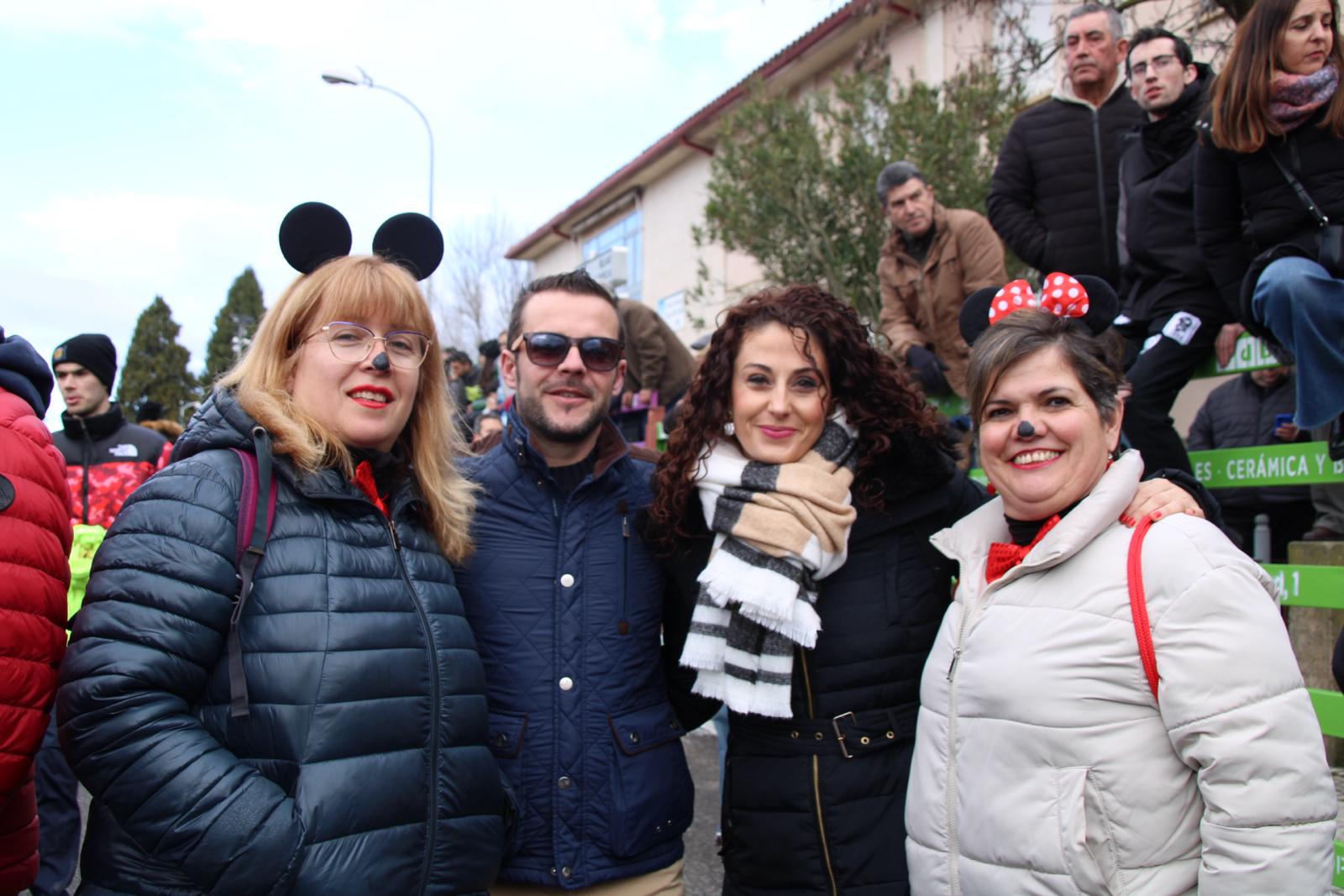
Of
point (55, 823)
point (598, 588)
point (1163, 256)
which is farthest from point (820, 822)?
point (55, 823)

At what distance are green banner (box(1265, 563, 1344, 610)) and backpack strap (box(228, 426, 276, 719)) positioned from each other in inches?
136

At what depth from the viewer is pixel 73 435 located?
6.24 m

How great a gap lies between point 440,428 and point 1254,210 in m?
3.02

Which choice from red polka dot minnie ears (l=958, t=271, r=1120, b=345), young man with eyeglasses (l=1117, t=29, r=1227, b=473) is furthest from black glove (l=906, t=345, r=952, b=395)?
red polka dot minnie ears (l=958, t=271, r=1120, b=345)

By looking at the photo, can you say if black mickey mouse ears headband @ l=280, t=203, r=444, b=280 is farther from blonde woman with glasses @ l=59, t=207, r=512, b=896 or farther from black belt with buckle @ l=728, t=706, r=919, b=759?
black belt with buckle @ l=728, t=706, r=919, b=759

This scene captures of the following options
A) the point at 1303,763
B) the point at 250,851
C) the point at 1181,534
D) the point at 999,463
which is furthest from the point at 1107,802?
the point at 250,851

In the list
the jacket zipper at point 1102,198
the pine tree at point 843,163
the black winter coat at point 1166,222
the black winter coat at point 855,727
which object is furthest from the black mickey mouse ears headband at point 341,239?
the pine tree at point 843,163

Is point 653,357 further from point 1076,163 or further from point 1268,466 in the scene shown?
point 1268,466

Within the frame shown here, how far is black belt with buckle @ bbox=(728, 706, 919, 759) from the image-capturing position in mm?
2336

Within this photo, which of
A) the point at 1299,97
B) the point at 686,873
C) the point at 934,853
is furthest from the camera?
the point at 686,873

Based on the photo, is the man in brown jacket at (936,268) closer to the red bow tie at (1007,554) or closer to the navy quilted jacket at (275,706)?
the red bow tie at (1007,554)

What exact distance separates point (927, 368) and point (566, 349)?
2897mm

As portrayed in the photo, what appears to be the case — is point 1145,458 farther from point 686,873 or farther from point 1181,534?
point 686,873

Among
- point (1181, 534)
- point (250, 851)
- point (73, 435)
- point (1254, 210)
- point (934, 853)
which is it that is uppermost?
point (1254, 210)
